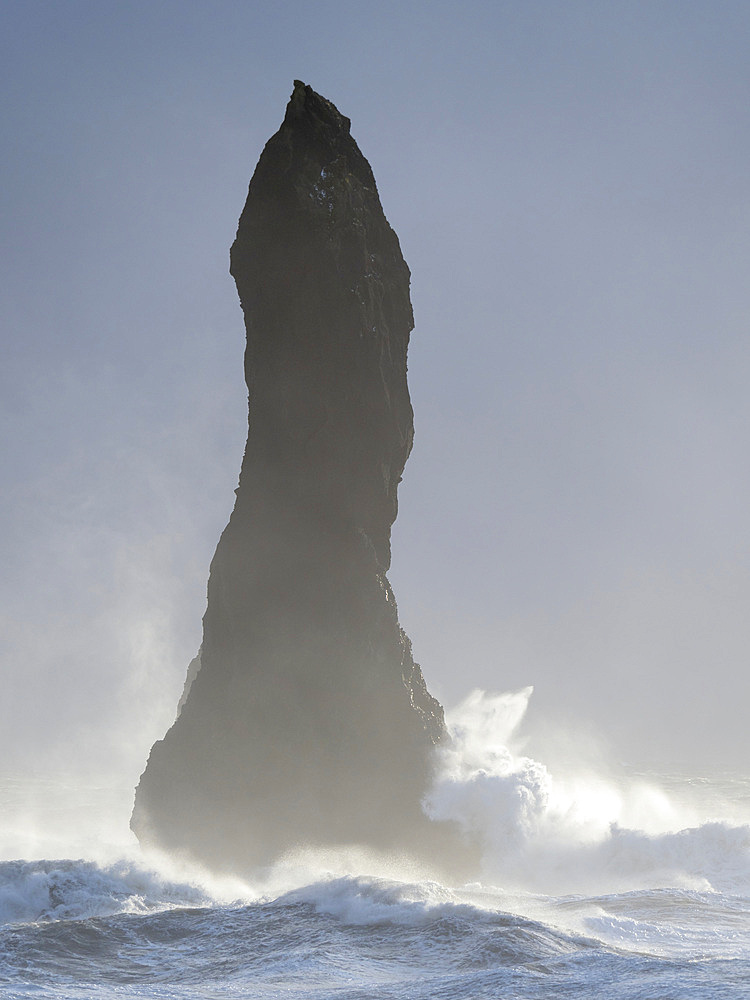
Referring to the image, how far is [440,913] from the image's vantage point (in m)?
17.5

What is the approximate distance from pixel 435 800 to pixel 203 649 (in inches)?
406

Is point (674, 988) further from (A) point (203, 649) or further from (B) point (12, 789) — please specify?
(B) point (12, 789)

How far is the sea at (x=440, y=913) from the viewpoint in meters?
13.5

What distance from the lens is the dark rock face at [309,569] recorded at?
1129 inches

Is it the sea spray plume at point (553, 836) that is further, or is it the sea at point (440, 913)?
the sea spray plume at point (553, 836)

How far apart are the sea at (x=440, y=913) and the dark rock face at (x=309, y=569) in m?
1.57

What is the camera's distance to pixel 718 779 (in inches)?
2896

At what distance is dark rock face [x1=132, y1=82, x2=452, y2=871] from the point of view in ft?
94.1

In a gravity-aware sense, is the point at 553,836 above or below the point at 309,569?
below

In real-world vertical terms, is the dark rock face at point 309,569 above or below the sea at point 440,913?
above

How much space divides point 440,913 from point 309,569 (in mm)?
15206

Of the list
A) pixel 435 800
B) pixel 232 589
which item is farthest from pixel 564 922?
pixel 232 589

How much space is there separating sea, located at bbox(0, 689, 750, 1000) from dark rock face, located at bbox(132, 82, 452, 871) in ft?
5.14

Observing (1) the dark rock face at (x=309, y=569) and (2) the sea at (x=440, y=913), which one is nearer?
(2) the sea at (x=440, y=913)
